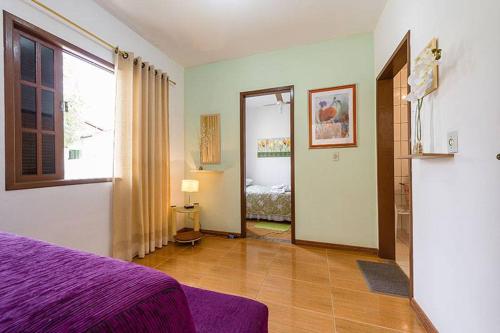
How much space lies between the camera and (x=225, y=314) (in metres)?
0.92

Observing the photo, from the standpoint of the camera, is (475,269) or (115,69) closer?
(475,269)

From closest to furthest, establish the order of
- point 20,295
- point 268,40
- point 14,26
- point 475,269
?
point 20,295 → point 475,269 → point 14,26 → point 268,40

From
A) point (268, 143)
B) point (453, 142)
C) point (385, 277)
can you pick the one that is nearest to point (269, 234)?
point (385, 277)

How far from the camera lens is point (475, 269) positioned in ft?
3.27

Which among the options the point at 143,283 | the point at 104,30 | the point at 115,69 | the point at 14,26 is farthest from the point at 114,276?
the point at 104,30

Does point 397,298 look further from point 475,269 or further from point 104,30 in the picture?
point 104,30

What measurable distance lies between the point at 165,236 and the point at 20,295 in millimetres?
2546

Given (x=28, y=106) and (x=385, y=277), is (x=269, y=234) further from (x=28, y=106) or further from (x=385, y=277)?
(x=28, y=106)

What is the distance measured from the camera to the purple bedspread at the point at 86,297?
1.47 ft

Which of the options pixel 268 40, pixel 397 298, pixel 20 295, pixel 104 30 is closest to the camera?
pixel 20 295

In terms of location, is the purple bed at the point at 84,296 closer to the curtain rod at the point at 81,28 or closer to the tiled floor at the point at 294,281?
the tiled floor at the point at 294,281

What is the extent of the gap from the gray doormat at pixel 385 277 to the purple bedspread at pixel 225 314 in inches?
57.3

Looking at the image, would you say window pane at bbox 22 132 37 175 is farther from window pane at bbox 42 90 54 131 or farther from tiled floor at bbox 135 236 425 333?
tiled floor at bbox 135 236 425 333

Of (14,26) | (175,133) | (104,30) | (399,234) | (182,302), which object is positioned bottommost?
(399,234)
